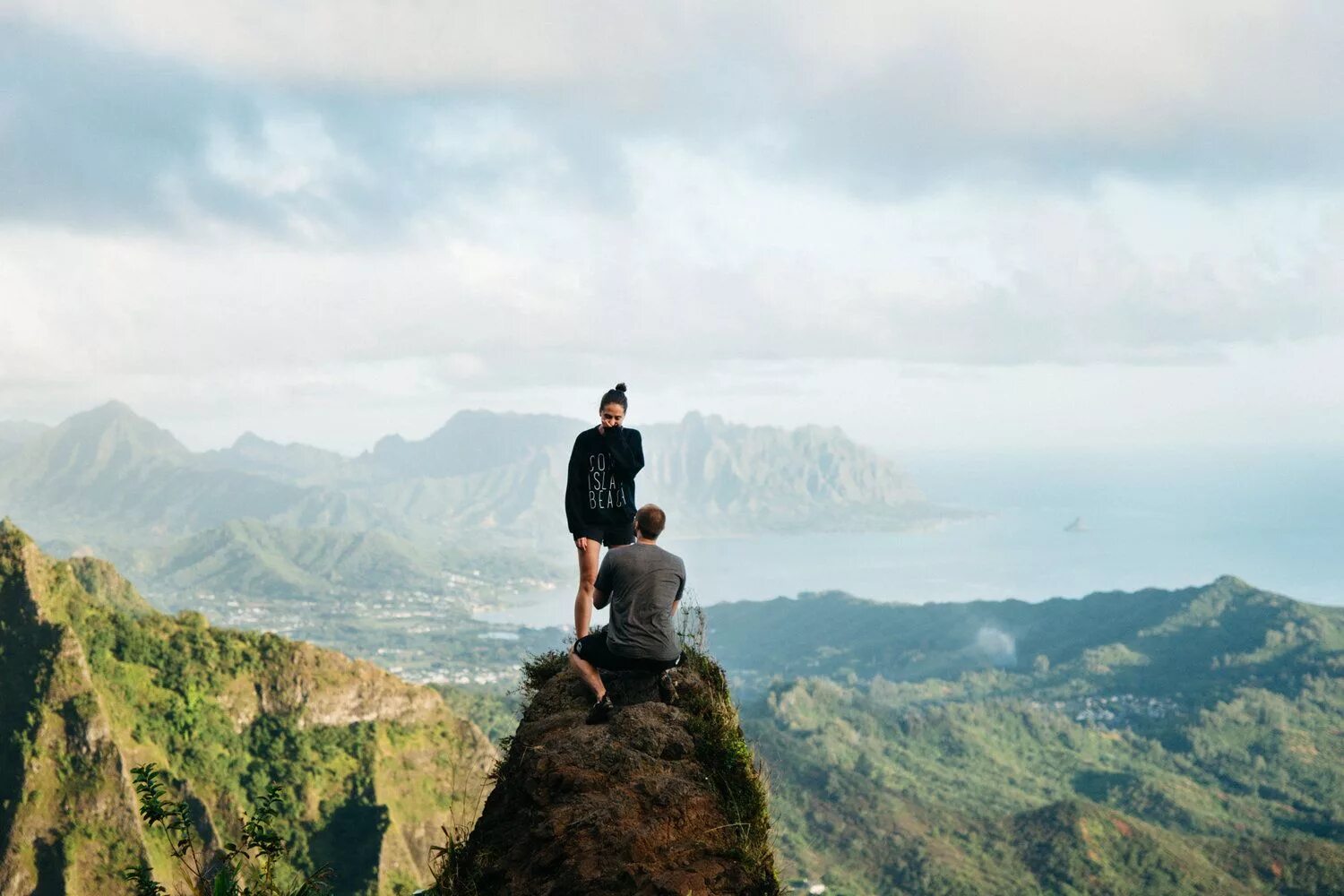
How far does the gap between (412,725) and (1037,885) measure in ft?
229

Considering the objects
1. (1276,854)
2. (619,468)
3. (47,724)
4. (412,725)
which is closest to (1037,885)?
(1276,854)

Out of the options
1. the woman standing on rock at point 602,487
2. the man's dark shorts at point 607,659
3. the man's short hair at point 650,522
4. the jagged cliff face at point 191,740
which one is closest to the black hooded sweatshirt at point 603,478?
the woman standing on rock at point 602,487

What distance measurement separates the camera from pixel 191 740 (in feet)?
230

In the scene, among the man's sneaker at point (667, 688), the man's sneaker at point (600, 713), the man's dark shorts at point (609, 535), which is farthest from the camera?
the man's dark shorts at point (609, 535)

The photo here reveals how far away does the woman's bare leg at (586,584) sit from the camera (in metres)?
10.1

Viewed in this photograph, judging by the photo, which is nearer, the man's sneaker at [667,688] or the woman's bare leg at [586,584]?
the man's sneaker at [667,688]

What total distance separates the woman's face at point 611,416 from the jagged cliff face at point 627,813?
3.02m

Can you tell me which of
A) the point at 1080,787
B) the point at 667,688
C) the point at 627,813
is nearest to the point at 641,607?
the point at 667,688

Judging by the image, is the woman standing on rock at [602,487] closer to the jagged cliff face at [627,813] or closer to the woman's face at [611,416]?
the woman's face at [611,416]

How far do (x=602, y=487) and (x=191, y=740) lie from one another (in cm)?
7298

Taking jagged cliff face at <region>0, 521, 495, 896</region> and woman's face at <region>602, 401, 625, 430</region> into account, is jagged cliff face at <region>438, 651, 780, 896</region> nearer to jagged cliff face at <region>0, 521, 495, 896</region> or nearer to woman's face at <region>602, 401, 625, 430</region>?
woman's face at <region>602, 401, 625, 430</region>

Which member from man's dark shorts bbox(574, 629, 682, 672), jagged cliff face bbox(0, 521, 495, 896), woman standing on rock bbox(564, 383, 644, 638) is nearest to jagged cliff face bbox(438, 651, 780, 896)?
man's dark shorts bbox(574, 629, 682, 672)

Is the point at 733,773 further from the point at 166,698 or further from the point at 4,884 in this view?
the point at 166,698

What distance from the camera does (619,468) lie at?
10.2 metres
